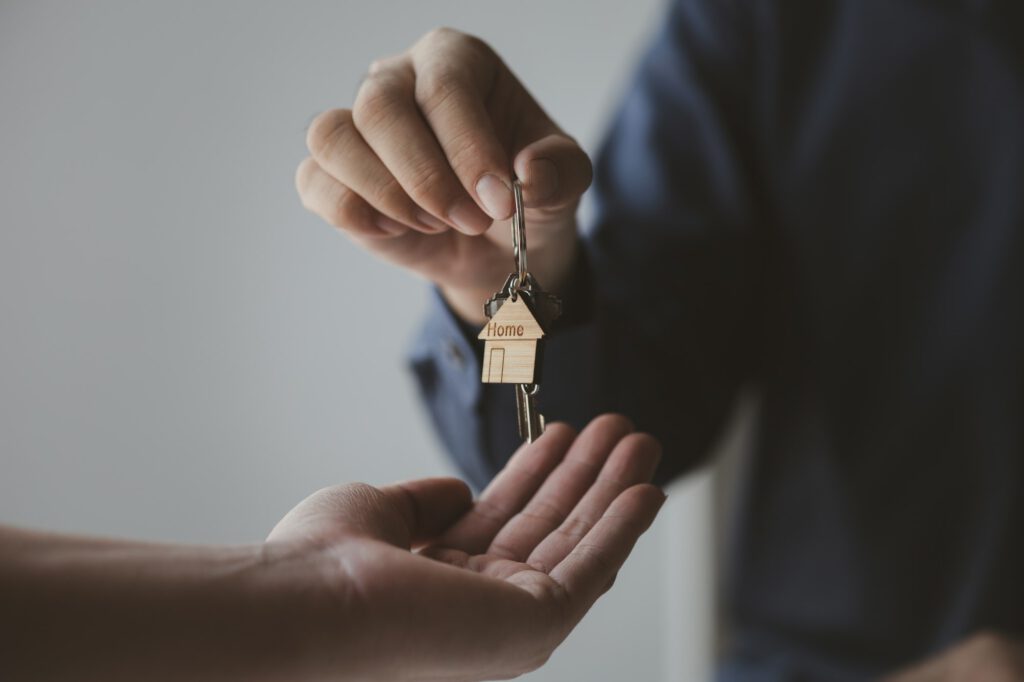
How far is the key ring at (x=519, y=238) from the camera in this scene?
463 mm

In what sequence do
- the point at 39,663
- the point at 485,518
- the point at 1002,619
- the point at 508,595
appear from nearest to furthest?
the point at 39,663, the point at 508,595, the point at 485,518, the point at 1002,619

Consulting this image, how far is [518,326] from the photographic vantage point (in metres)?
0.51

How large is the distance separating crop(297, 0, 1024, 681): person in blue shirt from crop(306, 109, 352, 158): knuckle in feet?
1.78

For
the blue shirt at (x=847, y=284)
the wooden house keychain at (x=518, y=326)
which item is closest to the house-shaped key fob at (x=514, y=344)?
the wooden house keychain at (x=518, y=326)

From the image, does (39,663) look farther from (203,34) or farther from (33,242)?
(203,34)

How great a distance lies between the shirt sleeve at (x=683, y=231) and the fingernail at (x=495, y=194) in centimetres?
43

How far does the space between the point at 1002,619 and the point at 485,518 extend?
2.77 feet

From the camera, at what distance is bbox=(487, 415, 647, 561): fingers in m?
0.53

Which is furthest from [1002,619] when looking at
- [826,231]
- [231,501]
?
[231,501]

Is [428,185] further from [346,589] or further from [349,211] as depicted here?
[346,589]

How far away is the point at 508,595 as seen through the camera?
1.41 feet

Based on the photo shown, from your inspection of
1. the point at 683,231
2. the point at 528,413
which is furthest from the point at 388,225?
the point at 683,231

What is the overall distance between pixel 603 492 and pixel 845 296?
77 centimetres

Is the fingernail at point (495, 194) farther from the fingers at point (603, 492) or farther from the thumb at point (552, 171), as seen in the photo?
the fingers at point (603, 492)
